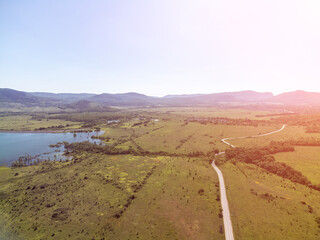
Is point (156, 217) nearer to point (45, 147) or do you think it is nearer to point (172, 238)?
point (172, 238)

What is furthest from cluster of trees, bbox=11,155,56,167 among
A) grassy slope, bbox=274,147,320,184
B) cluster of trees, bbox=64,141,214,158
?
grassy slope, bbox=274,147,320,184

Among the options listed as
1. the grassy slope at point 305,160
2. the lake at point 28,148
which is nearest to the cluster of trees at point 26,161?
the lake at point 28,148

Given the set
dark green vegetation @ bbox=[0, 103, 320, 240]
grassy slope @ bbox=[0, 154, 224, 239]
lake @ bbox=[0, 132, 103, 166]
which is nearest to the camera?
grassy slope @ bbox=[0, 154, 224, 239]

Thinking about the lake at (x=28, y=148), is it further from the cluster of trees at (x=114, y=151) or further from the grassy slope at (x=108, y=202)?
the grassy slope at (x=108, y=202)

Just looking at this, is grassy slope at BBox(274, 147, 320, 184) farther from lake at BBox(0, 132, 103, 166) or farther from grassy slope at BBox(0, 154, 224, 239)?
lake at BBox(0, 132, 103, 166)

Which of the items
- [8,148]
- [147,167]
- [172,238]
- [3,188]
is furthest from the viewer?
[8,148]

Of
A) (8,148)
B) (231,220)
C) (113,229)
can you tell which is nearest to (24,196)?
(113,229)
